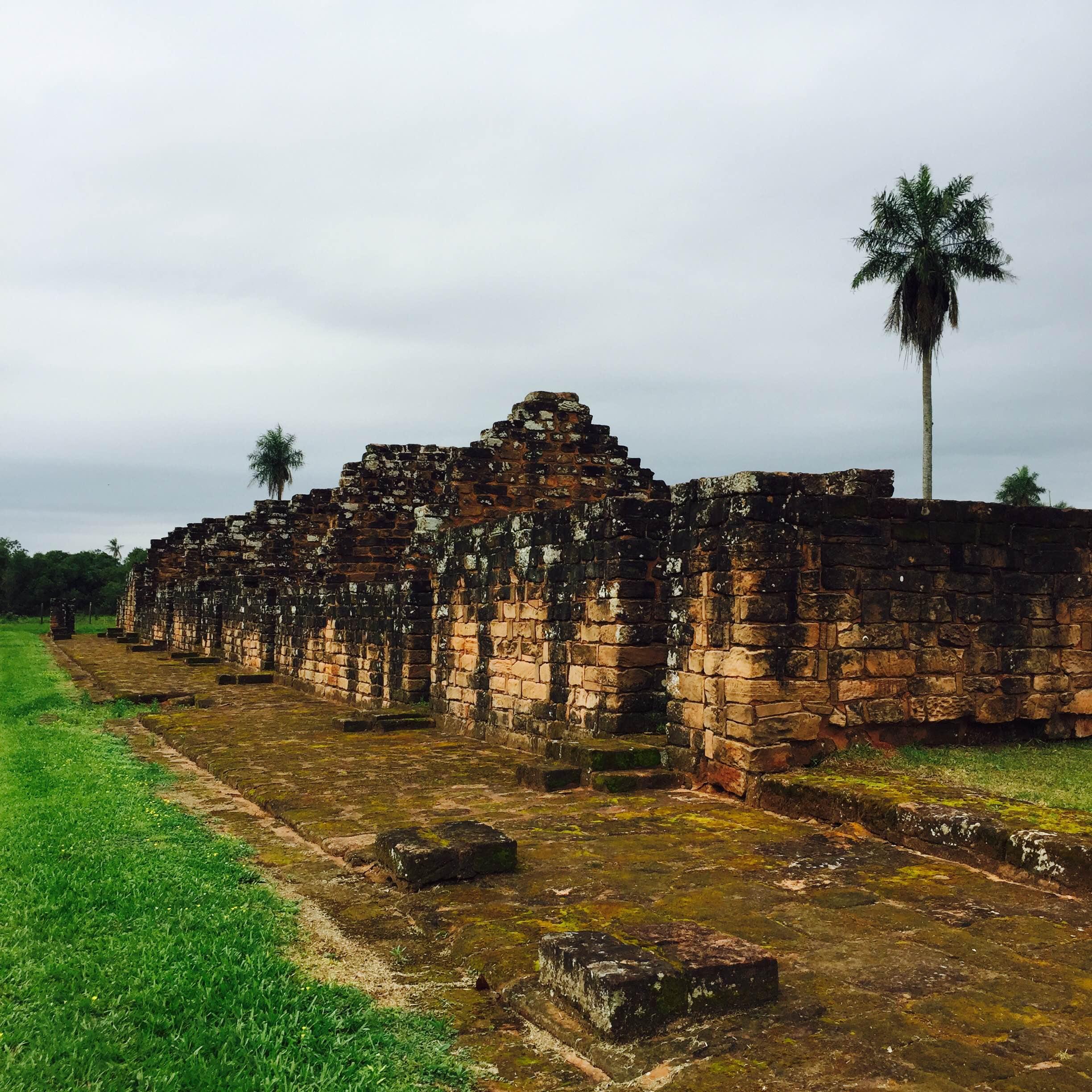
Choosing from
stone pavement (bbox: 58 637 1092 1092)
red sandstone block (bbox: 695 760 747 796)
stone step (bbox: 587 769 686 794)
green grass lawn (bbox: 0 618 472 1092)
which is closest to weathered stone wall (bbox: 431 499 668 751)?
stone step (bbox: 587 769 686 794)

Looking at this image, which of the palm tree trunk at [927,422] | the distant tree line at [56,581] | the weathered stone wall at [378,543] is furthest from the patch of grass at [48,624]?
the palm tree trunk at [927,422]

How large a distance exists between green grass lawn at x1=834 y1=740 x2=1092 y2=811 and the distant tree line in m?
68.7

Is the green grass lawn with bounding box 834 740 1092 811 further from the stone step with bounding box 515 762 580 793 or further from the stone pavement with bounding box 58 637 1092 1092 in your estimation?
the stone step with bounding box 515 762 580 793

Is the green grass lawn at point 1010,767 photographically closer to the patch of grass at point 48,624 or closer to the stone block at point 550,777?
the stone block at point 550,777

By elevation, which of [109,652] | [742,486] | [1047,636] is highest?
[742,486]

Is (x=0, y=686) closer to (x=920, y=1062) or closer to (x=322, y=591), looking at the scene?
(x=322, y=591)

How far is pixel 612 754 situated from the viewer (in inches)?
292

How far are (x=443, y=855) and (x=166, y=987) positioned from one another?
1.71 m

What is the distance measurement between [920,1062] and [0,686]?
58.4 feet

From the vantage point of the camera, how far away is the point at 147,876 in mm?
4676

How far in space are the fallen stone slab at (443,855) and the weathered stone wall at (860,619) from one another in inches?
93.0

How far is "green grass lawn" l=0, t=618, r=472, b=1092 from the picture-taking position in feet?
8.83

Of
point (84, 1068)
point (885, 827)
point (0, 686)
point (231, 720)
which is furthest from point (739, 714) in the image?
point (0, 686)

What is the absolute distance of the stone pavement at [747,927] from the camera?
279 centimetres
